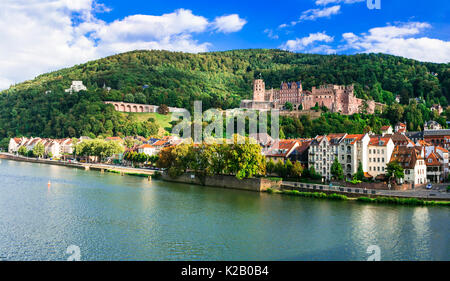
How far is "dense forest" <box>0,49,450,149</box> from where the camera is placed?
286 ft

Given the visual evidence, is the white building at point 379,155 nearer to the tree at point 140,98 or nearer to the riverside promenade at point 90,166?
the riverside promenade at point 90,166

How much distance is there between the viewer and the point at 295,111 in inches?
3310

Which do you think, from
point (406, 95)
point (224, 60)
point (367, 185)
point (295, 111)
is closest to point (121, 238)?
point (367, 185)

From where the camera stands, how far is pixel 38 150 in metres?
85.2

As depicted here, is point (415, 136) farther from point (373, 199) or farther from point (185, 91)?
point (185, 91)

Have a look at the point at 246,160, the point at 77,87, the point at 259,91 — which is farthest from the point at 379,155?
the point at 77,87

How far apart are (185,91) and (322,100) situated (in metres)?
52.7

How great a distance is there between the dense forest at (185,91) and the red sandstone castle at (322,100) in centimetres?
525

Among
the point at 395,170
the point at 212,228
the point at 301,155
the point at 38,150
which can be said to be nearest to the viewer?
the point at 212,228

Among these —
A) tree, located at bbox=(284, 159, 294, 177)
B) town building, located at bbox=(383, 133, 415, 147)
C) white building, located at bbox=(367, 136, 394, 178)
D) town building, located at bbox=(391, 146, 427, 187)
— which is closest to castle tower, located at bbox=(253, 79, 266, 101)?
town building, located at bbox=(383, 133, 415, 147)

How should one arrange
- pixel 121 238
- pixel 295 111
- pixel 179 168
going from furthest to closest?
pixel 295 111
pixel 179 168
pixel 121 238

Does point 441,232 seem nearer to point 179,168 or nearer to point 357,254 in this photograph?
point 357,254

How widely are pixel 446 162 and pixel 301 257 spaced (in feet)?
96.9
